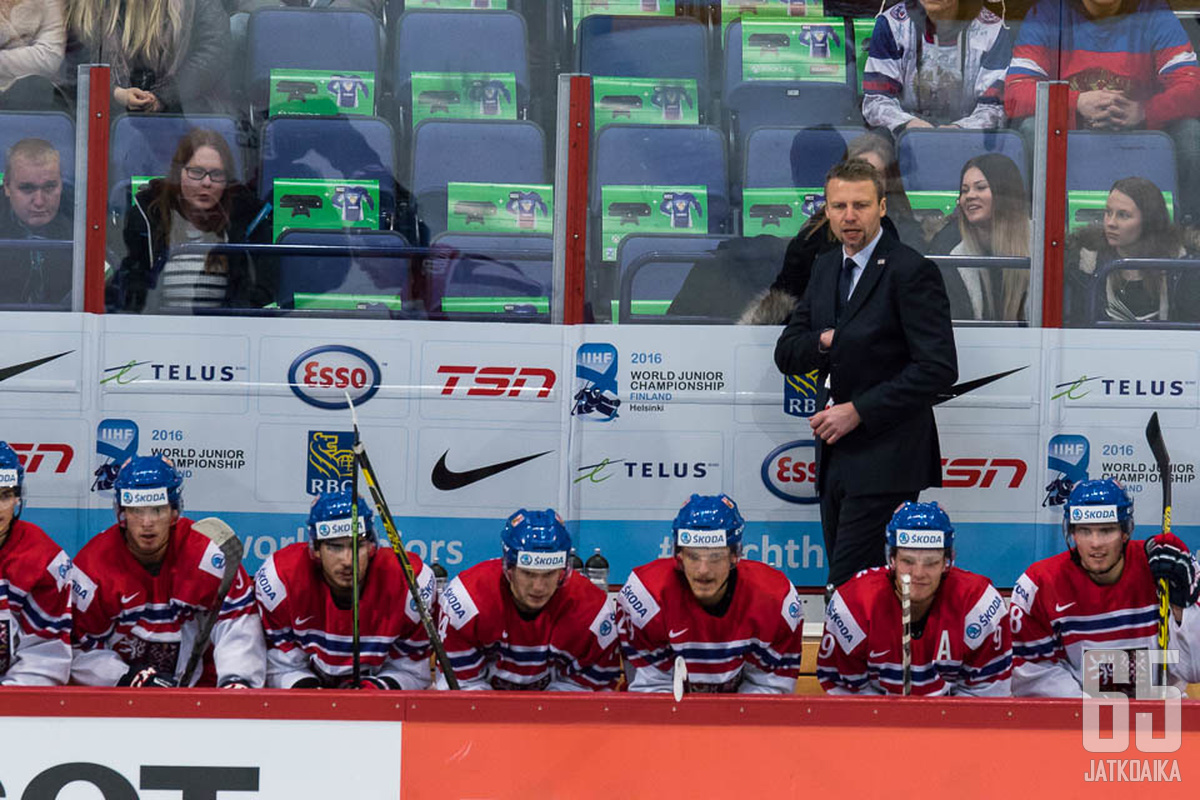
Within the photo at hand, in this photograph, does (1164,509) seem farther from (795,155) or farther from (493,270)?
(493,270)

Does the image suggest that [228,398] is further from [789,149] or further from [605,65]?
[789,149]

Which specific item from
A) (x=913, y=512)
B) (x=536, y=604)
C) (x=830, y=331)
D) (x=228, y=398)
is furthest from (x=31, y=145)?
(x=913, y=512)

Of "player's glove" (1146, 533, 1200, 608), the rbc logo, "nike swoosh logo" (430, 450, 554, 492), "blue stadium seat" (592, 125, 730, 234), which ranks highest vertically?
"blue stadium seat" (592, 125, 730, 234)

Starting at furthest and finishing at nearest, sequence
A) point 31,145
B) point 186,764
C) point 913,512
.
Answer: point 31,145 → point 913,512 → point 186,764

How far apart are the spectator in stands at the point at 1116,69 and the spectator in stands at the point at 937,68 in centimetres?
8

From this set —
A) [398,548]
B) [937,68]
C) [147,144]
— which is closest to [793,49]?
[937,68]

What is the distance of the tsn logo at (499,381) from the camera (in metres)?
5.11

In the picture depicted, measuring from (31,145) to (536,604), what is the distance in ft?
7.38

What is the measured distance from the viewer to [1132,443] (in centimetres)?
511

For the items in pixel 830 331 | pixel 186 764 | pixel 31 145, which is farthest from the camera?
pixel 31 145

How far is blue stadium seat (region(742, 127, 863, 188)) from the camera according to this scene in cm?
513

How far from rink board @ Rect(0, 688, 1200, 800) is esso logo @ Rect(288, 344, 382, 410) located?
2.08 metres

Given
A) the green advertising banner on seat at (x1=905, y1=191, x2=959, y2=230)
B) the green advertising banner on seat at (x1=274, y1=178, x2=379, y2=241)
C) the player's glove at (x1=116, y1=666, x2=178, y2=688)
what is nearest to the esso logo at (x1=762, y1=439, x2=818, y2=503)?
the green advertising banner on seat at (x1=905, y1=191, x2=959, y2=230)

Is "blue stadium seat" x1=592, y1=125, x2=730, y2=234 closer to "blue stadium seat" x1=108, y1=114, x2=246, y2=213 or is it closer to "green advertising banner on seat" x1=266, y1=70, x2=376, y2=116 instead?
"green advertising banner on seat" x1=266, y1=70, x2=376, y2=116
